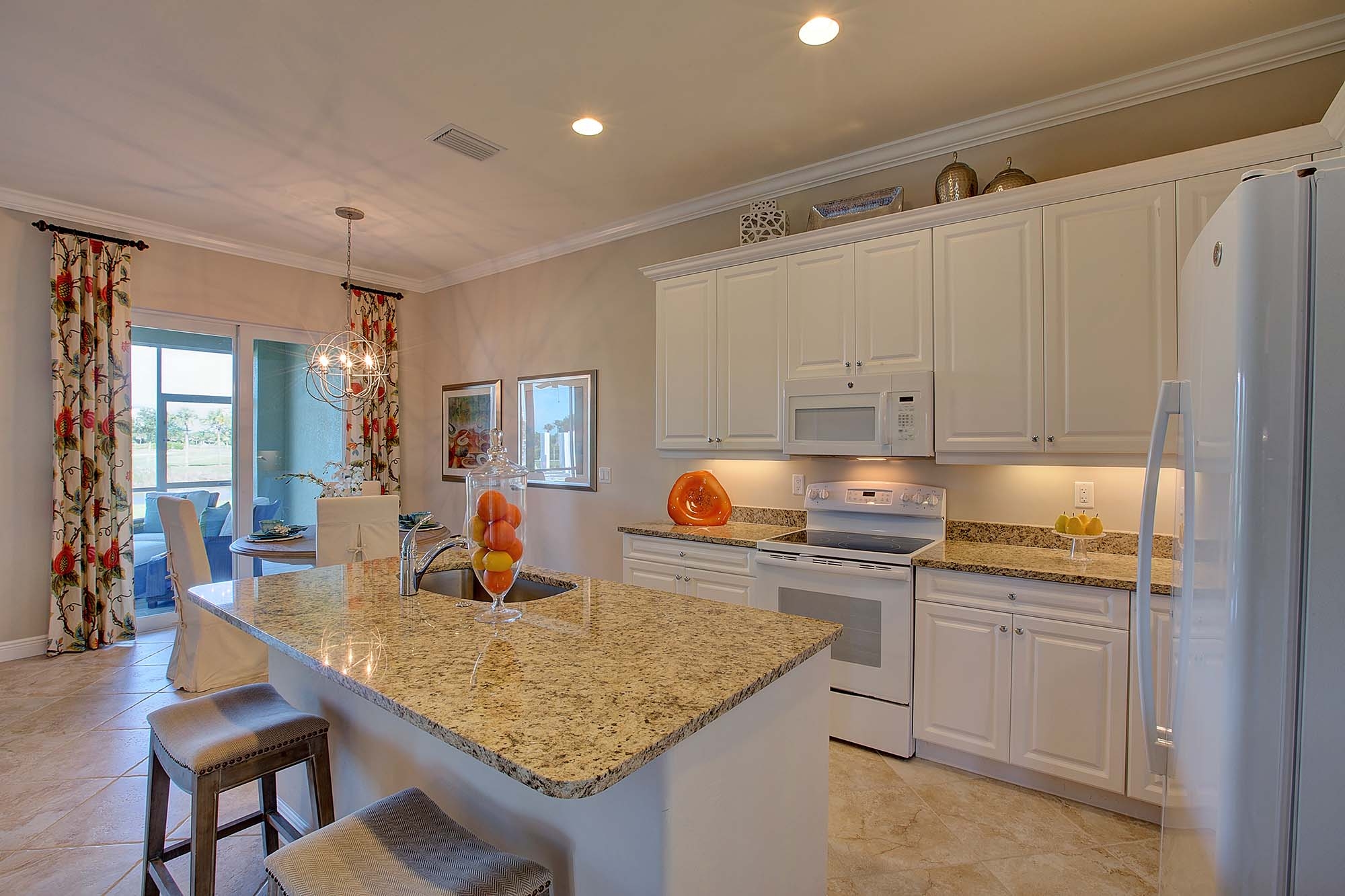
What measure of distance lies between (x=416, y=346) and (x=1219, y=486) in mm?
5790

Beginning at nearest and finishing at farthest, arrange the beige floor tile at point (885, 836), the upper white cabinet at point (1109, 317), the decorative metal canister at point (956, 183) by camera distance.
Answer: the beige floor tile at point (885, 836) → the upper white cabinet at point (1109, 317) → the decorative metal canister at point (956, 183)

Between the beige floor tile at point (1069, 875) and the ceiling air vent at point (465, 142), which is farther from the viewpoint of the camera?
the ceiling air vent at point (465, 142)

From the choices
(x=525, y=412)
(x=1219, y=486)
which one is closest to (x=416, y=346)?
(x=525, y=412)

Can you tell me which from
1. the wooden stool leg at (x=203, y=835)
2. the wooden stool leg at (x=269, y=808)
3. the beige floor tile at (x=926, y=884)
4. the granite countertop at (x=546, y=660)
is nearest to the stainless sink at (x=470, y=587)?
the granite countertop at (x=546, y=660)

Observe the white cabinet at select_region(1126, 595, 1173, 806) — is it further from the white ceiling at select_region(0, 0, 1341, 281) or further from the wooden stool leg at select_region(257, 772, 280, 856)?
the wooden stool leg at select_region(257, 772, 280, 856)

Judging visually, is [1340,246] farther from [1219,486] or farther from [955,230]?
[955,230]

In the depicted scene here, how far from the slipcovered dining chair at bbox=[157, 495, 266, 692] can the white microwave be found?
3164 mm

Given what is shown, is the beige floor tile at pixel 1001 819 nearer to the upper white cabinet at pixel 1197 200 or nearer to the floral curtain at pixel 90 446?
the upper white cabinet at pixel 1197 200

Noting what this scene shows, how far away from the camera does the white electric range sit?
264 cm

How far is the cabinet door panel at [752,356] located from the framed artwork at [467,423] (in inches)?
93.8

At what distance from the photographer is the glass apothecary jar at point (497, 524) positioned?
1.55m

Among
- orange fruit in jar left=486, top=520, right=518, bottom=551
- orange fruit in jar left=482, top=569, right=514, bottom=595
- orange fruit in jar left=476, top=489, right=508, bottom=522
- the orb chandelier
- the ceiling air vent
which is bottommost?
orange fruit in jar left=482, top=569, right=514, bottom=595

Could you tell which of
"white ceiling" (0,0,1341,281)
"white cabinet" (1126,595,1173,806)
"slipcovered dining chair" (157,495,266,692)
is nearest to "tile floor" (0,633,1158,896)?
"white cabinet" (1126,595,1173,806)

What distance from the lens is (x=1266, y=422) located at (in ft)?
2.82
